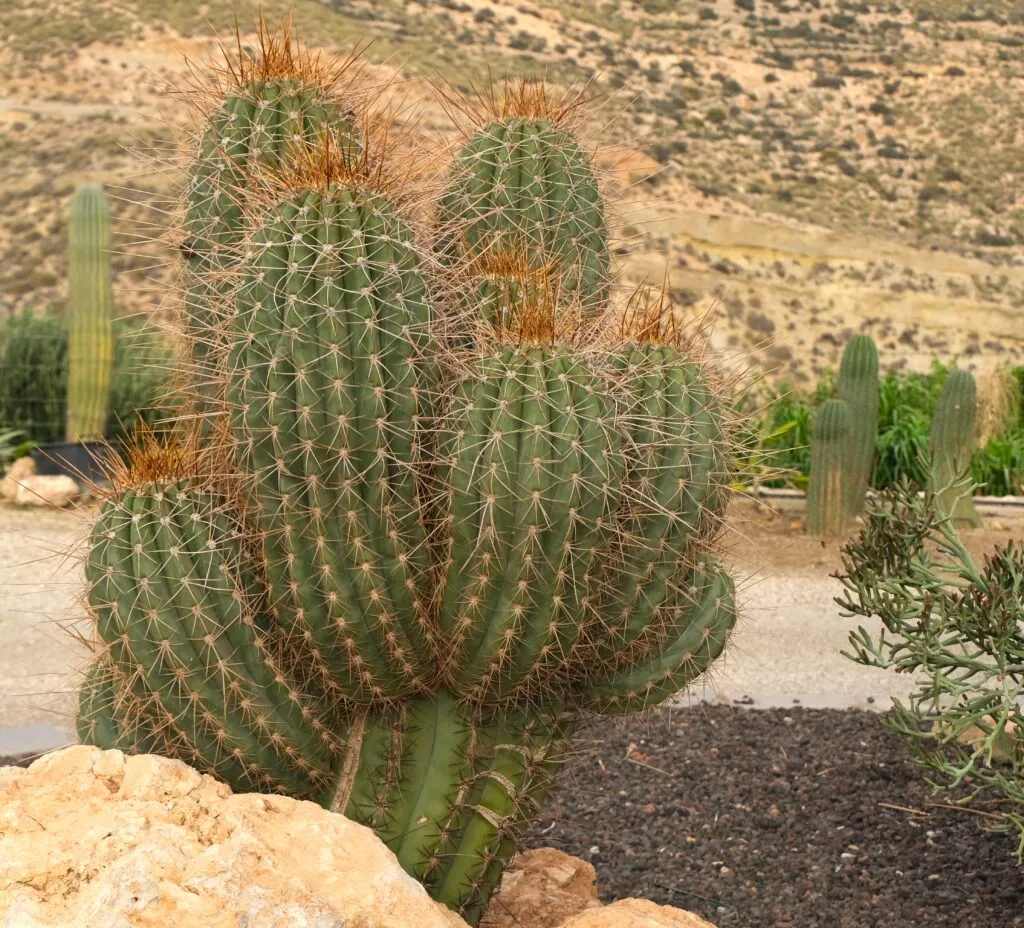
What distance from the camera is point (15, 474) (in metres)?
10.7

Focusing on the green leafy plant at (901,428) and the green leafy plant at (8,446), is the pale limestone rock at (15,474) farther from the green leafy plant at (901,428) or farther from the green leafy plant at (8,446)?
the green leafy plant at (901,428)

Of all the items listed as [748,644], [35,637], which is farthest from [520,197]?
[35,637]

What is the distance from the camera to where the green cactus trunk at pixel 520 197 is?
10.4 ft

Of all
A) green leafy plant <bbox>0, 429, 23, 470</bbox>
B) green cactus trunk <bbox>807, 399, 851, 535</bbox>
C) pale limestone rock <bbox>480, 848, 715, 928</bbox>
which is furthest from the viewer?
green leafy plant <bbox>0, 429, 23, 470</bbox>

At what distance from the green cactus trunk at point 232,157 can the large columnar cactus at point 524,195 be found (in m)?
0.30

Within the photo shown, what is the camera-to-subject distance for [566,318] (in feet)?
9.12

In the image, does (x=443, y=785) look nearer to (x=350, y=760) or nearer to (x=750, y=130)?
(x=350, y=760)

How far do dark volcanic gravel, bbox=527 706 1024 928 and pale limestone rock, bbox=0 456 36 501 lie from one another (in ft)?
21.7

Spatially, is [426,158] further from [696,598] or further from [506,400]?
[696,598]

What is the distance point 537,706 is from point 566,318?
86 cm

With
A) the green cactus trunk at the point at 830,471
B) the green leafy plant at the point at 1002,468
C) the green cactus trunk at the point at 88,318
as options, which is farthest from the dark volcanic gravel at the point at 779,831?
the green cactus trunk at the point at 88,318

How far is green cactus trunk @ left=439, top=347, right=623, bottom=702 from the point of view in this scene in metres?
2.60

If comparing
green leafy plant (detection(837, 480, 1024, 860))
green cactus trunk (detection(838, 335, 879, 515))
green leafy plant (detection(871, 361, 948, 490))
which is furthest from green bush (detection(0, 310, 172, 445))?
green leafy plant (detection(837, 480, 1024, 860))

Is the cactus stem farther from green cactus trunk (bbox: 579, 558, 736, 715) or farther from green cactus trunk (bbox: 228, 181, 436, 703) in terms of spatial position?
green cactus trunk (bbox: 579, 558, 736, 715)
